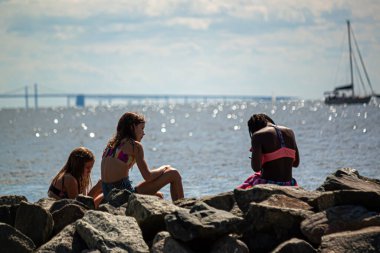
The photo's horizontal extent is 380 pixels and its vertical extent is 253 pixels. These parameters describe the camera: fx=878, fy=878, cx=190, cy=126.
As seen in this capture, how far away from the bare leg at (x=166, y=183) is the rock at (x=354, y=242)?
2.78 metres

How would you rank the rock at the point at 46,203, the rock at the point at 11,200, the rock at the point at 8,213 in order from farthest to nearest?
the rock at the point at 11,200 < the rock at the point at 46,203 < the rock at the point at 8,213

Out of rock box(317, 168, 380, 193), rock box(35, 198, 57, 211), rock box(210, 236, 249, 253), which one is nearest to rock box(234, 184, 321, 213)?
rock box(317, 168, 380, 193)

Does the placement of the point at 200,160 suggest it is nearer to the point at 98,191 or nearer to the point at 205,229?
the point at 98,191

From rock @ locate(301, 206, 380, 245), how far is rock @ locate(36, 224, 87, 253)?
1886 mm

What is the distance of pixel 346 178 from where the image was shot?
8.29m

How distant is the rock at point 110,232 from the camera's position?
7184 mm

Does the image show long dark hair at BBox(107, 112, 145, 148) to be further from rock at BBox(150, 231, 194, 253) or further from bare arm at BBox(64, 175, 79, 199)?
rock at BBox(150, 231, 194, 253)

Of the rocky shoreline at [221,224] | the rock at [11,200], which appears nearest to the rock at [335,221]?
the rocky shoreline at [221,224]

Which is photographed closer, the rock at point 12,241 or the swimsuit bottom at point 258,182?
the rock at point 12,241

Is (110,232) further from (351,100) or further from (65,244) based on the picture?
(351,100)

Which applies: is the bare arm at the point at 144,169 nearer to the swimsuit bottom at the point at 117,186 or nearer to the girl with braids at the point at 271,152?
the swimsuit bottom at the point at 117,186

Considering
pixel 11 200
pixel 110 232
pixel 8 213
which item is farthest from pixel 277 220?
pixel 11 200

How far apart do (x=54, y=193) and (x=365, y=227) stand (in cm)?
387

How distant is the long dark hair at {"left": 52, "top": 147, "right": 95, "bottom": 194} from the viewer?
965 cm
